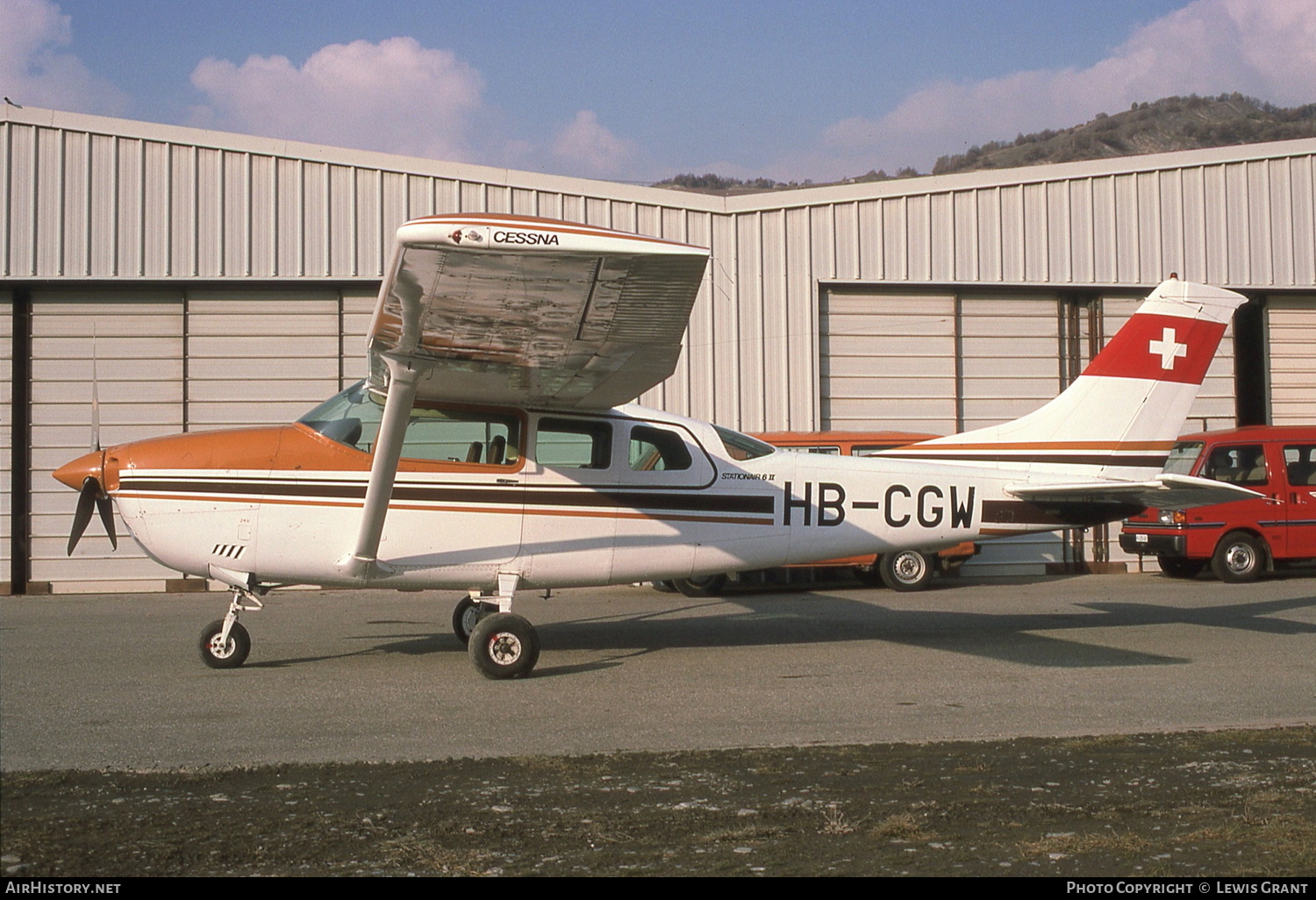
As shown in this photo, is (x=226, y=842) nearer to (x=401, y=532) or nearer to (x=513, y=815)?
(x=513, y=815)

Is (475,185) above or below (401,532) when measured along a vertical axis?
above

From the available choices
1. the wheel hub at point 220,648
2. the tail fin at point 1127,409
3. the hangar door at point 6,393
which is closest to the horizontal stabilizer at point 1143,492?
the tail fin at point 1127,409

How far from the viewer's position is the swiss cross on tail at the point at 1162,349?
957 cm

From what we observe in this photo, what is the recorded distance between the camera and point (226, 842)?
380 cm

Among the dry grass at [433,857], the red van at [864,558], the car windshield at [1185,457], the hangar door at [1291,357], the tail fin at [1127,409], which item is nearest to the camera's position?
the dry grass at [433,857]

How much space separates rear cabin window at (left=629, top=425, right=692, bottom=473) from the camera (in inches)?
335

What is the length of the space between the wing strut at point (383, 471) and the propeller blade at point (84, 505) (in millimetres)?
1758

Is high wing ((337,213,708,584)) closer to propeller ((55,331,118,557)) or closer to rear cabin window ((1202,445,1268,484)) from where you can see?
propeller ((55,331,118,557))

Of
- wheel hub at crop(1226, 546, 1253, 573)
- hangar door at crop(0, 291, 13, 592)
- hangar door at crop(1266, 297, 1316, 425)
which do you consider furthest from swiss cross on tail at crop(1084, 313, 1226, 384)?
hangar door at crop(0, 291, 13, 592)

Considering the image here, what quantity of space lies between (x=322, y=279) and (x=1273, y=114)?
121 metres

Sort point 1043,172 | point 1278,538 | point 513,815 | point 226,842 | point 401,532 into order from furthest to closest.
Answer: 1. point 1043,172
2. point 1278,538
3. point 401,532
4. point 513,815
5. point 226,842

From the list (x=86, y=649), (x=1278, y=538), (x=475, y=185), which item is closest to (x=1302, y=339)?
(x=1278, y=538)

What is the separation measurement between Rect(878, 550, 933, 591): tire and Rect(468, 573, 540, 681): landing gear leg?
8.01 metres

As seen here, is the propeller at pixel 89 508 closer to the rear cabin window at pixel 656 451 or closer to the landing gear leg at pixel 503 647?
the landing gear leg at pixel 503 647
